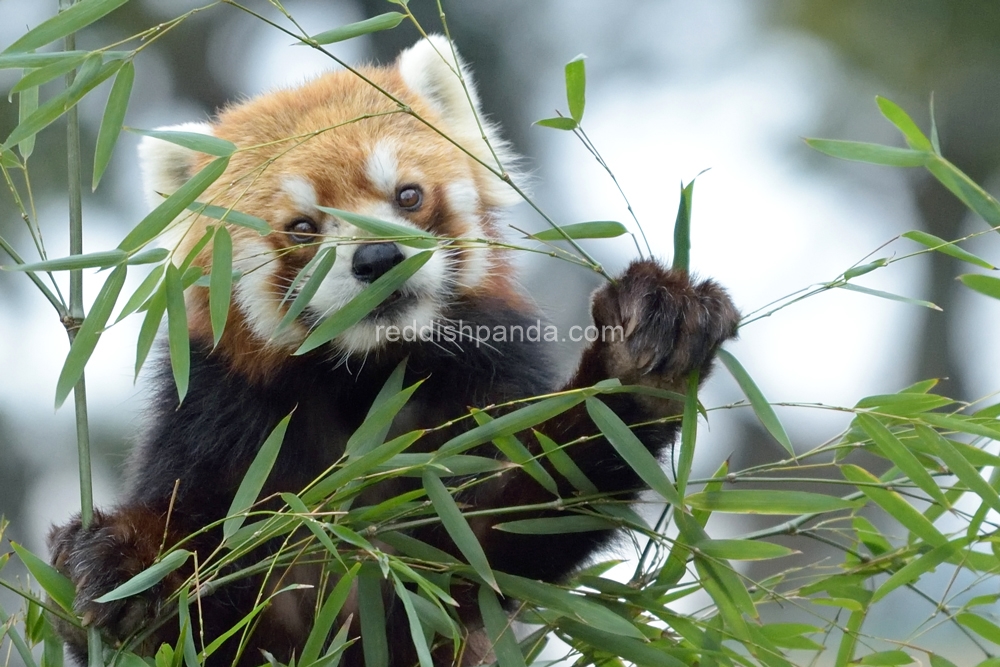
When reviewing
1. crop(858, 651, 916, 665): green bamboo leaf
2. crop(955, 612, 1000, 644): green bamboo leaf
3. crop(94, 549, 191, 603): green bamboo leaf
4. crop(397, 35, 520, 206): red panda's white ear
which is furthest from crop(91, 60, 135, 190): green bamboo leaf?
crop(955, 612, 1000, 644): green bamboo leaf

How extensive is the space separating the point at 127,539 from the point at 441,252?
35.3 inches

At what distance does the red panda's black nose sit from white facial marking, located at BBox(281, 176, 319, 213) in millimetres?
311

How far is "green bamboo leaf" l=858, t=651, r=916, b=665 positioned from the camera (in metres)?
1.61

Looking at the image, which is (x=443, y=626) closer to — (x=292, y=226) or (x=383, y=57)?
(x=292, y=226)

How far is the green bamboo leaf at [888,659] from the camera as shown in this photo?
1.61 m

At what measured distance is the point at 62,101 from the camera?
1388 millimetres

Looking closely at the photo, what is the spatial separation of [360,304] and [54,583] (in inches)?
29.8

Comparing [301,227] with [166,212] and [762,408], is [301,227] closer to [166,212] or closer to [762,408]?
[166,212]

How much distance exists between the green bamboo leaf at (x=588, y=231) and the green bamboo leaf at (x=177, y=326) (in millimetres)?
535

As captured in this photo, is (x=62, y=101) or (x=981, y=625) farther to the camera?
(x=981, y=625)

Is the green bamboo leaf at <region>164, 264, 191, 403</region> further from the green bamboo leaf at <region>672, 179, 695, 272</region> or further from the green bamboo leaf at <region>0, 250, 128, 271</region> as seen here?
the green bamboo leaf at <region>672, 179, 695, 272</region>

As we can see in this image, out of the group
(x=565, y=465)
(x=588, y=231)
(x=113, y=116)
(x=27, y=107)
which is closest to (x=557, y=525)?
(x=565, y=465)

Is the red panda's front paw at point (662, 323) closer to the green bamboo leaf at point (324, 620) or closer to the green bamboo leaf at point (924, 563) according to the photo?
the green bamboo leaf at point (924, 563)

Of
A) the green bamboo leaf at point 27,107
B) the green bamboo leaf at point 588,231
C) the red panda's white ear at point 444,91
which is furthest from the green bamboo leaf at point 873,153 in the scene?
the red panda's white ear at point 444,91
